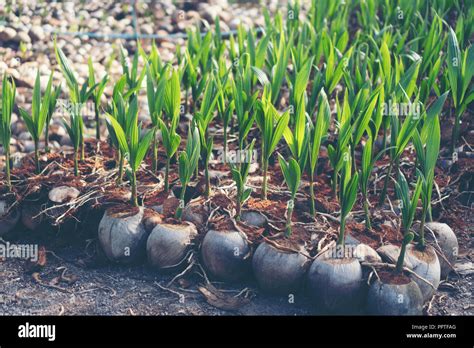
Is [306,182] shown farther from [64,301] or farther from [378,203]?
[64,301]

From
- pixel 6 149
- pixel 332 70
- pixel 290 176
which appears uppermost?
pixel 332 70

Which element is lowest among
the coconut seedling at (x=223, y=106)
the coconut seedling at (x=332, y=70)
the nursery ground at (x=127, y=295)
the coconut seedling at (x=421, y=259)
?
the nursery ground at (x=127, y=295)

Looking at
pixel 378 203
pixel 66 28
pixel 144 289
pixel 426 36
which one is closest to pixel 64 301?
pixel 144 289

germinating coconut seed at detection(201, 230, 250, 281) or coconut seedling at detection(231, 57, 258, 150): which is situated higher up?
coconut seedling at detection(231, 57, 258, 150)

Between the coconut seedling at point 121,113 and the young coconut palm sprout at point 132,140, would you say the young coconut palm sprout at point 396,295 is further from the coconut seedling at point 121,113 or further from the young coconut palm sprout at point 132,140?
the coconut seedling at point 121,113

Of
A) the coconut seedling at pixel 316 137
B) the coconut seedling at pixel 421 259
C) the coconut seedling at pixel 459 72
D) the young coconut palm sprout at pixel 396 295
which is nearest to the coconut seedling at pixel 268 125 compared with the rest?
the coconut seedling at pixel 316 137

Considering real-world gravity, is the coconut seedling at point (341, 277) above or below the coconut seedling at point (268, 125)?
below

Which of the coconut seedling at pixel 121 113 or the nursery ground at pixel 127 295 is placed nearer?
the nursery ground at pixel 127 295

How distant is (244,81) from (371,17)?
59.3 inches

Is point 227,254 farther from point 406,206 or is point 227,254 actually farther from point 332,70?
point 332,70

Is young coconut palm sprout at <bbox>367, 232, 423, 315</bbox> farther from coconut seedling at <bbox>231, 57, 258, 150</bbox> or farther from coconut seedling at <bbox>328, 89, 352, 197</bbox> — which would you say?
coconut seedling at <bbox>231, 57, 258, 150</bbox>

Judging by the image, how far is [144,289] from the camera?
3.38 meters

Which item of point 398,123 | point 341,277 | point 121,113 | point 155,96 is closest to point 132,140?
point 121,113

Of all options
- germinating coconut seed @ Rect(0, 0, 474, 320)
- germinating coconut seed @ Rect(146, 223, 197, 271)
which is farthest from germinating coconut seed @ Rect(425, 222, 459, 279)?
germinating coconut seed @ Rect(146, 223, 197, 271)
